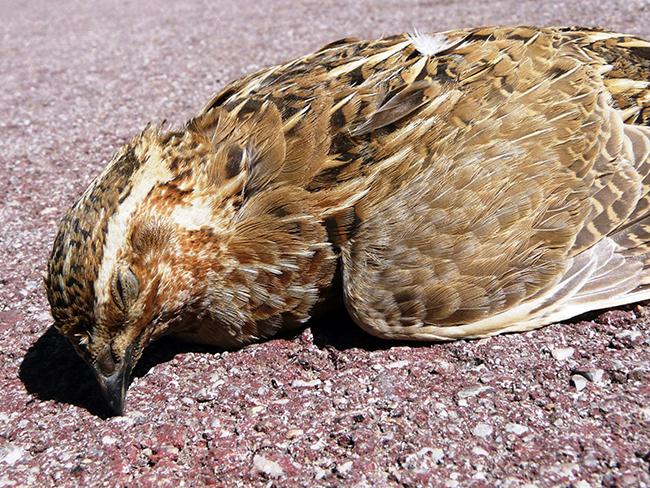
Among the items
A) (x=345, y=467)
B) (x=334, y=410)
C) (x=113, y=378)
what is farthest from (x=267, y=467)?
(x=113, y=378)

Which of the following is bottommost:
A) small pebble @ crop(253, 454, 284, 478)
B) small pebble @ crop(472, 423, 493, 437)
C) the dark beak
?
small pebble @ crop(472, 423, 493, 437)

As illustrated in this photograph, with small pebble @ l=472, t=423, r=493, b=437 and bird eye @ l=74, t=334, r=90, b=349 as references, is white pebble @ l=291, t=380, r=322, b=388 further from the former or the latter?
bird eye @ l=74, t=334, r=90, b=349

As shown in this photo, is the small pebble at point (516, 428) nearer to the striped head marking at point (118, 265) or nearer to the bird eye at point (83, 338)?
the striped head marking at point (118, 265)

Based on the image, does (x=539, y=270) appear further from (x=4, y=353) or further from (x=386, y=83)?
(x=4, y=353)

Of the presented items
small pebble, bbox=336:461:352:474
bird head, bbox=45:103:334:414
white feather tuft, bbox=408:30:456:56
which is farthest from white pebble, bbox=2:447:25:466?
white feather tuft, bbox=408:30:456:56

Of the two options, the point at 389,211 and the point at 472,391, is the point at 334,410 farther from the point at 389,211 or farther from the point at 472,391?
the point at 389,211

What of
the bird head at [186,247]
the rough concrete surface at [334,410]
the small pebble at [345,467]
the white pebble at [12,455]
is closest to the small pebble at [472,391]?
the rough concrete surface at [334,410]
